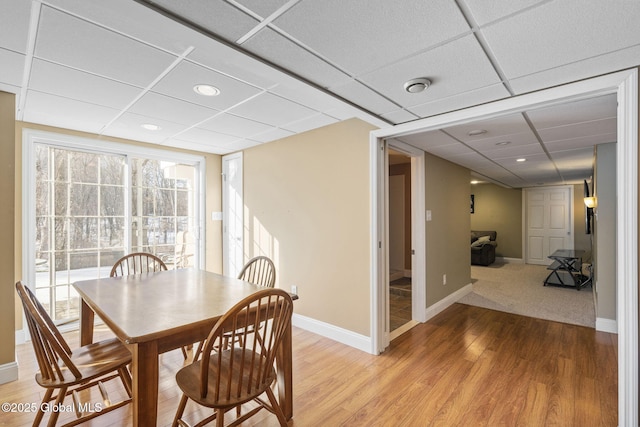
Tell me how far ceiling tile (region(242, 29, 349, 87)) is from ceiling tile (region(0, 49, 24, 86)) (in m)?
1.48

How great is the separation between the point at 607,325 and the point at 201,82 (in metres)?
4.78

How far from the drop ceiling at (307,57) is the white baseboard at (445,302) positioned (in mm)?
2269

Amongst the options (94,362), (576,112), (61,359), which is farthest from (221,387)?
(576,112)

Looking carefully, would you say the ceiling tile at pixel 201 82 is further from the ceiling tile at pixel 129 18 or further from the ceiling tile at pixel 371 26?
the ceiling tile at pixel 371 26

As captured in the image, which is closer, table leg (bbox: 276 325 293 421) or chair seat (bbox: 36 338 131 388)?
chair seat (bbox: 36 338 131 388)

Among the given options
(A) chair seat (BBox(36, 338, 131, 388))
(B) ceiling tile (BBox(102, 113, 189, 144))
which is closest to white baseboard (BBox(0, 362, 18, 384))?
(A) chair seat (BBox(36, 338, 131, 388))

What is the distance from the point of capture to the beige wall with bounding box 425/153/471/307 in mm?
3945

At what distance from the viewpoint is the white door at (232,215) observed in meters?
4.42

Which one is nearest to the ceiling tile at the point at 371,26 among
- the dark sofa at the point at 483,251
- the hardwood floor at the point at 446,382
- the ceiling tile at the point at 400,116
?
the ceiling tile at the point at 400,116

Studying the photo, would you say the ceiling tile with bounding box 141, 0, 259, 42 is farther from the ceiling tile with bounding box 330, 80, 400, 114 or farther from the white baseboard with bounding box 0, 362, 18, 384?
the white baseboard with bounding box 0, 362, 18, 384

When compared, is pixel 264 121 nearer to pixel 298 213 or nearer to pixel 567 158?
pixel 298 213

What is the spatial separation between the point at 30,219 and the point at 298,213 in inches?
110

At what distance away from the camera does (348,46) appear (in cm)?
152

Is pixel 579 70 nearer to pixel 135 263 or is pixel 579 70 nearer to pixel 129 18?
pixel 129 18
